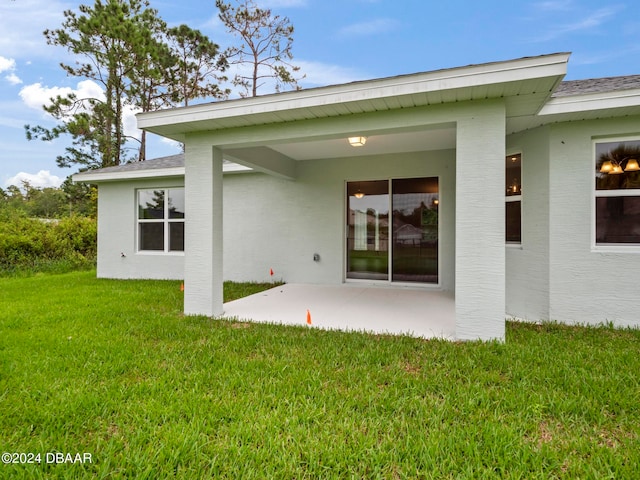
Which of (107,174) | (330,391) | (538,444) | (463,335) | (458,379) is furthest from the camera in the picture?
(107,174)

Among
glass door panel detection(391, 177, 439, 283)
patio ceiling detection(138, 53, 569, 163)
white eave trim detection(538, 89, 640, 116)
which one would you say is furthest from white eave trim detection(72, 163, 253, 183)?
white eave trim detection(538, 89, 640, 116)

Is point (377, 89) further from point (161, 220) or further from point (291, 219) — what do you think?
point (161, 220)

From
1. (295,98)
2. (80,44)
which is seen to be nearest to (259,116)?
(295,98)

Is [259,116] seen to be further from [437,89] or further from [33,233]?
[33,233]

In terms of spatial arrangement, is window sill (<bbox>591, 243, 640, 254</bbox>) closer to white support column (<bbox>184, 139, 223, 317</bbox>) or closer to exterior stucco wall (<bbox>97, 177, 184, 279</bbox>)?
white support column (<bbox>184, 139, 223, 317</bbox>)

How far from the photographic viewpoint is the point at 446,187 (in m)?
6.94

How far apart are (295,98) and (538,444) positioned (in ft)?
13.3

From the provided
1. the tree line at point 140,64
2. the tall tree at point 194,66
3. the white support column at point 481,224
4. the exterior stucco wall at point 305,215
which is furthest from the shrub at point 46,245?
the white support column at point 481,224

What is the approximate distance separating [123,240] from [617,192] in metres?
10.8

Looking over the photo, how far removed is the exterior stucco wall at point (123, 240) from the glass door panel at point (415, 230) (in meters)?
5.97

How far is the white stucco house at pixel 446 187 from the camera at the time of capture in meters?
3.77

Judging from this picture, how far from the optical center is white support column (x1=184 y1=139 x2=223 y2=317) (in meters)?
4.96

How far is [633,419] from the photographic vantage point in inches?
89.9

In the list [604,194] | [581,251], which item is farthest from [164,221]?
[604,194]
